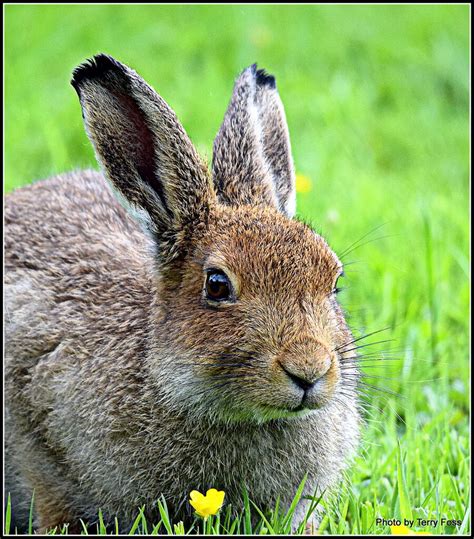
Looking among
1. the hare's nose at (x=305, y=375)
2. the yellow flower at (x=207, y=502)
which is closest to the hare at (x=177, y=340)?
the hare's nose at (x=305, y=375)

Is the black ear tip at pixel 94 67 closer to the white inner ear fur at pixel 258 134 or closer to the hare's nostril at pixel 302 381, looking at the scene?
the white inner ear fur at pixel 258 134

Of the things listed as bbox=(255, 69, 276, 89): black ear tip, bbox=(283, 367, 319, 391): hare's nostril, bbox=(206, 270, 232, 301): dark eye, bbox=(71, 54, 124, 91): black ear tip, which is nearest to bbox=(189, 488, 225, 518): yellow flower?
bbox=(283, 367, 319, 391): hare's nostril

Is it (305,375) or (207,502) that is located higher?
(305,375)

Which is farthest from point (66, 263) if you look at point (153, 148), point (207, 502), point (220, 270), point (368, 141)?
point (368, 141)

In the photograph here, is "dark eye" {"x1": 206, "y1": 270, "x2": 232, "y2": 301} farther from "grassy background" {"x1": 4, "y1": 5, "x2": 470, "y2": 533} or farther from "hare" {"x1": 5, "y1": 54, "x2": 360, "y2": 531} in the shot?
"grassy background" {"x1": 4, "y1": 5, "x2": 470, "y2": 533}

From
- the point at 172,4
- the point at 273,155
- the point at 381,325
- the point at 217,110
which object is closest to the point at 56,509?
the point at 273,155

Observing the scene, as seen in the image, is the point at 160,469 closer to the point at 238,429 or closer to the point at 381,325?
the point at 238,429

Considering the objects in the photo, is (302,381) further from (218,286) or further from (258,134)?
(258,134)
